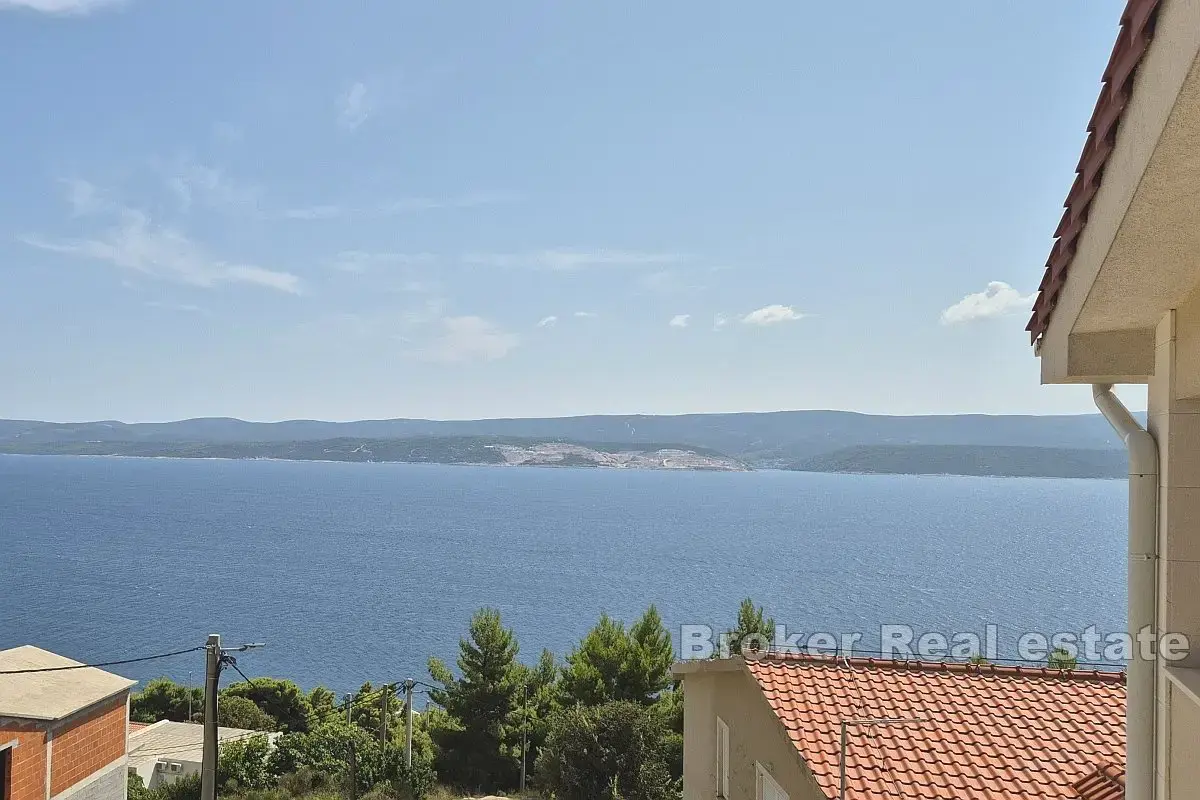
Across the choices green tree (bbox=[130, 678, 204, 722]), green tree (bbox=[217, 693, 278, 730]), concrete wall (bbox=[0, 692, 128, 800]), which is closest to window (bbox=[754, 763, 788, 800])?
concrete wall (bbox=[0, 692, 128, 800])

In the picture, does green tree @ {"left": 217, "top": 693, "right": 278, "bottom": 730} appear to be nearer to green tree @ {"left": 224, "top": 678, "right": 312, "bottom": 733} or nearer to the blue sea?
green tree @ {"left": 224, "top": 678, "right": 312, "bottom": 733}

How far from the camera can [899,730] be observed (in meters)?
6.60

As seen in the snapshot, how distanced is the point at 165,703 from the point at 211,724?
2690 centimetres

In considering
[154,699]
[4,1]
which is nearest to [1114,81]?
[4,1]

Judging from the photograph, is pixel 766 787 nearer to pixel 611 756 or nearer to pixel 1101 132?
pixel 1101 132

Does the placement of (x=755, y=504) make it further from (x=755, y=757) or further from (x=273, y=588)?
(x=755, y=757)

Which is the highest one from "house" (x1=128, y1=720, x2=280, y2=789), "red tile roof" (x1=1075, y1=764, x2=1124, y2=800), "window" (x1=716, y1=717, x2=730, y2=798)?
"red tile roof" (x1=1075, y1=764, x2=1124, y2=800)

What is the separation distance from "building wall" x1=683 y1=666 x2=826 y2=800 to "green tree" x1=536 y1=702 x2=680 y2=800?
10125 millimetres

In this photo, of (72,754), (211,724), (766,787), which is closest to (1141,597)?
(766,787)

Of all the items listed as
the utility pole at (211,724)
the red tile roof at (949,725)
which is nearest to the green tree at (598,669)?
the utility pole at (211,724)

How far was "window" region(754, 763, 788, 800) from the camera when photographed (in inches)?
275

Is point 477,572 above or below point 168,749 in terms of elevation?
below

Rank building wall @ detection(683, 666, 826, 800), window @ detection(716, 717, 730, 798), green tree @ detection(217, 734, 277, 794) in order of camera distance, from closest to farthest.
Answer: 1. building wall @ detection(683, 666, 826, 800)
2. window @ detection(716, 717, 730, 798)
3. green tree @ detection(217, 734, 277, 794)

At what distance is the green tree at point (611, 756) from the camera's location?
18219mm
